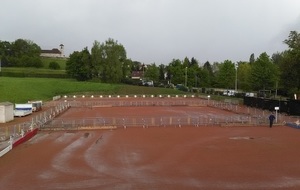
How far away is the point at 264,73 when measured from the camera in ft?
260

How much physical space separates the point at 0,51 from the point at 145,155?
13657cm

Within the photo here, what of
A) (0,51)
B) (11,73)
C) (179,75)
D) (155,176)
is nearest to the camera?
(155,176)

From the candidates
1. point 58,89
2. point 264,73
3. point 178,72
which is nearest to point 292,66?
point 264,73

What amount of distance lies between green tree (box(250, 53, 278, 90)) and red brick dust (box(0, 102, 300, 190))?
48.2 metres

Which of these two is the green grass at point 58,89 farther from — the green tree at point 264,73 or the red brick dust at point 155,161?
the red brick dust at point 155,161

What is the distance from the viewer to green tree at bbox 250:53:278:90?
79.1 meters

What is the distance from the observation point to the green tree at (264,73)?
79.1m

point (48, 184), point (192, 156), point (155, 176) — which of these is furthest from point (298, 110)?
point (48, 184)

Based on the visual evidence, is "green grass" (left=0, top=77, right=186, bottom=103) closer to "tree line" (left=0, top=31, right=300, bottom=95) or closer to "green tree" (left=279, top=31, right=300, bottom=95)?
"tree line" (left=0, top=31, right=300, bottom=95)

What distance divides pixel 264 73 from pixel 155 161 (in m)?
62.9

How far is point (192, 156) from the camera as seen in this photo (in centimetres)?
2216

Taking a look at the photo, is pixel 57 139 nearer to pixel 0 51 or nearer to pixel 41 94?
pixel 41 94

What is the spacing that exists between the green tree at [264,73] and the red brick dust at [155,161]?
4824 centimetres

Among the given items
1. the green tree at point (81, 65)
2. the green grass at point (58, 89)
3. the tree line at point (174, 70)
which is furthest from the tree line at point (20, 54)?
the green grass at point (58, 89)
